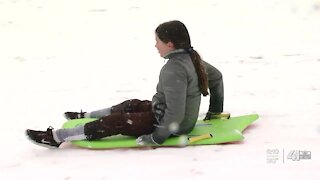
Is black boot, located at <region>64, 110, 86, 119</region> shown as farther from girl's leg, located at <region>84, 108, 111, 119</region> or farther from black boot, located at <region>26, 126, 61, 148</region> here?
black boot, located at <region>26, 126, 61, 148</region>

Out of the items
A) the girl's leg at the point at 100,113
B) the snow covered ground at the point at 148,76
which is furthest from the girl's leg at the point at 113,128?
the girl's leg at the point at 100,113

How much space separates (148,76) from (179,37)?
1.89 metres

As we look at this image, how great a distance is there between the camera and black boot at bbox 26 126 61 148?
3.19m

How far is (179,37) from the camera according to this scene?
3047 mm

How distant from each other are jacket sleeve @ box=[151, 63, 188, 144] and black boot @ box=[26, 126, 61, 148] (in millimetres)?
710

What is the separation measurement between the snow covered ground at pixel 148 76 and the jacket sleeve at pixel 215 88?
0.29 metres

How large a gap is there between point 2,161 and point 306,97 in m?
2.41

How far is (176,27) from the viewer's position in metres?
3.04

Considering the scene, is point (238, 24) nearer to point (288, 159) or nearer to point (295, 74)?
point (295, 74)

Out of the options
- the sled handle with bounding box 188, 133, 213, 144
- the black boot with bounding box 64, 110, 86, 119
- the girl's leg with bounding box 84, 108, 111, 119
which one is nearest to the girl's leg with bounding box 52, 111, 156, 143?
the sled handle with bounding box 188, 133, 213, 144

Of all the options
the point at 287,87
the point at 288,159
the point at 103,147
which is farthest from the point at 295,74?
the point at 103,147

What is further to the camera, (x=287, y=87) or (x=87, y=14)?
(x=87, y=14)

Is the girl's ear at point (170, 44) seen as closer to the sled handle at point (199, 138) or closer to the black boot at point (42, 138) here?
the sled handle at point (199, 138)

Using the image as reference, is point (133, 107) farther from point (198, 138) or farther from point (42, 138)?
point (42, 138)
